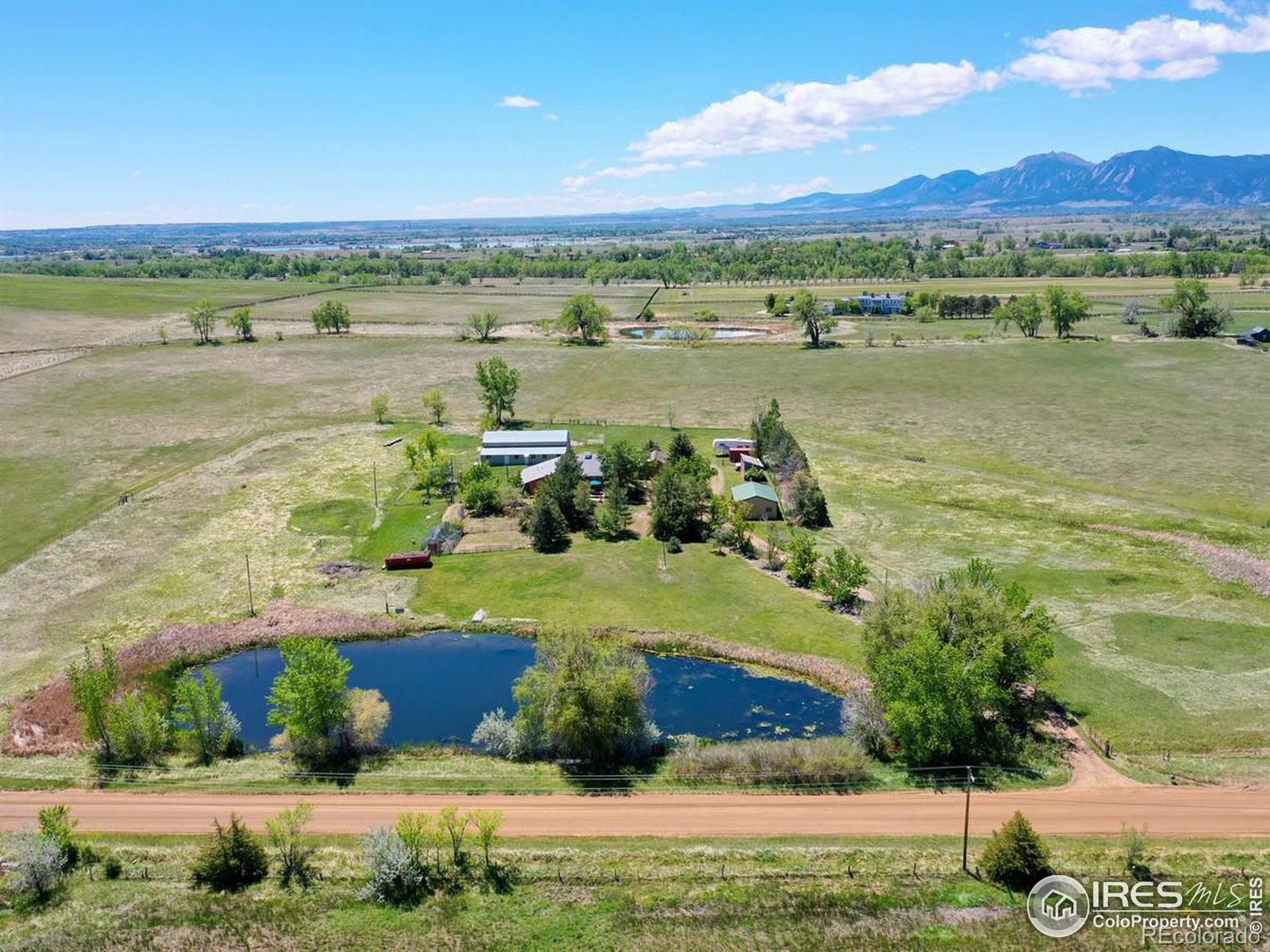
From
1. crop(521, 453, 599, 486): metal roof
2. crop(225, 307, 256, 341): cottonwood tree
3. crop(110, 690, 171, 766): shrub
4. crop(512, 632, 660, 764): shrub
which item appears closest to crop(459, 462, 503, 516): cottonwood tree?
crop(521, 453, 599, 486): metal roof

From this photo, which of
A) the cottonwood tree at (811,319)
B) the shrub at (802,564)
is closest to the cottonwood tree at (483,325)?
the cottonwood tree at (811,319)

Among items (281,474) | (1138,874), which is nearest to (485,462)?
(281,474)

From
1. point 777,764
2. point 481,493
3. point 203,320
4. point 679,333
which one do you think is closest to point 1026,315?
point 679,333

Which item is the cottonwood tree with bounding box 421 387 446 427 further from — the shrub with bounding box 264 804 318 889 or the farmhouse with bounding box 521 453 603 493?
the shrub with bounding box 264 804 318 889

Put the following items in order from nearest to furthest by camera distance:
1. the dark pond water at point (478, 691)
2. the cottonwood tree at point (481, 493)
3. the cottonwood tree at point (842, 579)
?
the dark pond water at point (478, 691) → the cottonwood tree at point (842, 579) → the cottonwood tree at point (481, 493)

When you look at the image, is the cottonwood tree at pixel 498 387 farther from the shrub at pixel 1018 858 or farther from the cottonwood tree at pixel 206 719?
the shrub at pixel 1018 858

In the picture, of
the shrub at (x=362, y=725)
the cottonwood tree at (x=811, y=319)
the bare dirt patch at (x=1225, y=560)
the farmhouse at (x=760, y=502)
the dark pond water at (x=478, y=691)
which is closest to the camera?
the shrub at (x=362, y=725)

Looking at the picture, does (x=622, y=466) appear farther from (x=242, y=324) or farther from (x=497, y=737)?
(x=242, y=324)
